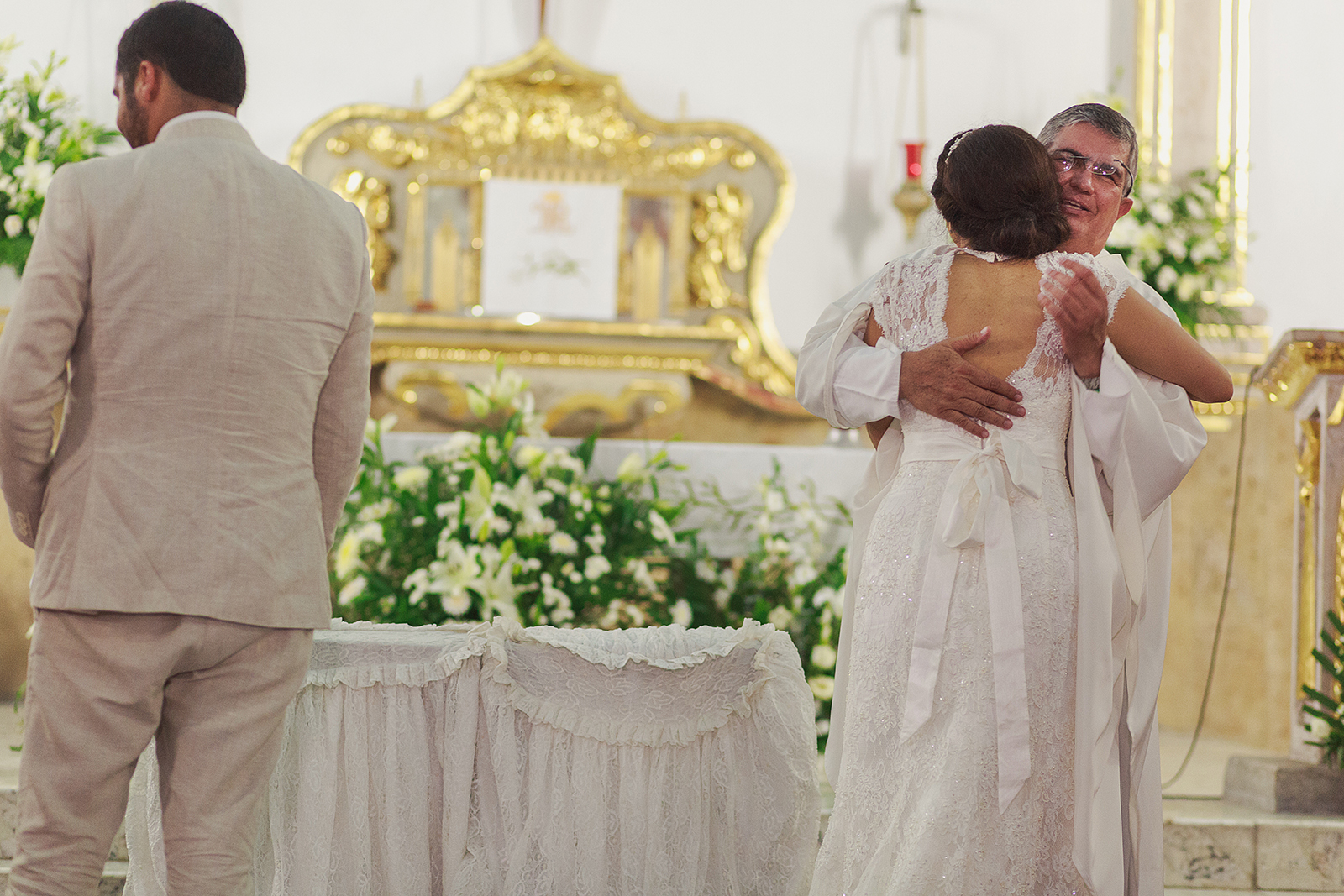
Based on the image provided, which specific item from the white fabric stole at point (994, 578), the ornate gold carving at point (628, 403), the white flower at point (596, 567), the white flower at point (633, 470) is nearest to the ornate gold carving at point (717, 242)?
the ornate gold carving at point (628, 403)

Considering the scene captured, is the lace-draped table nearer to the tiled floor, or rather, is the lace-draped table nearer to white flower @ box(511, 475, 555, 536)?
white flower @ box(511, 475, 555, 536)

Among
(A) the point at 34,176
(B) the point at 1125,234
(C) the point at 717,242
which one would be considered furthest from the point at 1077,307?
(A) the point at 34,176

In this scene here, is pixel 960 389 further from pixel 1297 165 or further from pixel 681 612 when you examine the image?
pixel 1297 165

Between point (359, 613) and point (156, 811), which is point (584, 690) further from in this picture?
point (359, 613)

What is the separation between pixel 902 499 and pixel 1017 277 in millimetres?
396

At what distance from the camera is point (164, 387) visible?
176 centimetres

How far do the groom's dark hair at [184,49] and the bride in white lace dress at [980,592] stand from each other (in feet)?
3.57

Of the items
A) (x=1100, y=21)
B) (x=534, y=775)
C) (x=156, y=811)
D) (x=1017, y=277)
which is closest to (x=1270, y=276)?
(x=1100, y=21)

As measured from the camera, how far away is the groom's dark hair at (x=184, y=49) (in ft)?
6.00

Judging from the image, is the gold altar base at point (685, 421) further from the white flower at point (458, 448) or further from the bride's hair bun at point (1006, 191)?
the bride's hair bun at point (1006, 191)

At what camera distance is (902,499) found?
2086mm

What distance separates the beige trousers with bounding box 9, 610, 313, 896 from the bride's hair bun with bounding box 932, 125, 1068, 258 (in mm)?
1215

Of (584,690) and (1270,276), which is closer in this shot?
(584,690)

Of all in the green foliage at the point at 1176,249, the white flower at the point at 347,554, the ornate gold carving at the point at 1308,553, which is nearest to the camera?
the white flower at the point at 347,554
